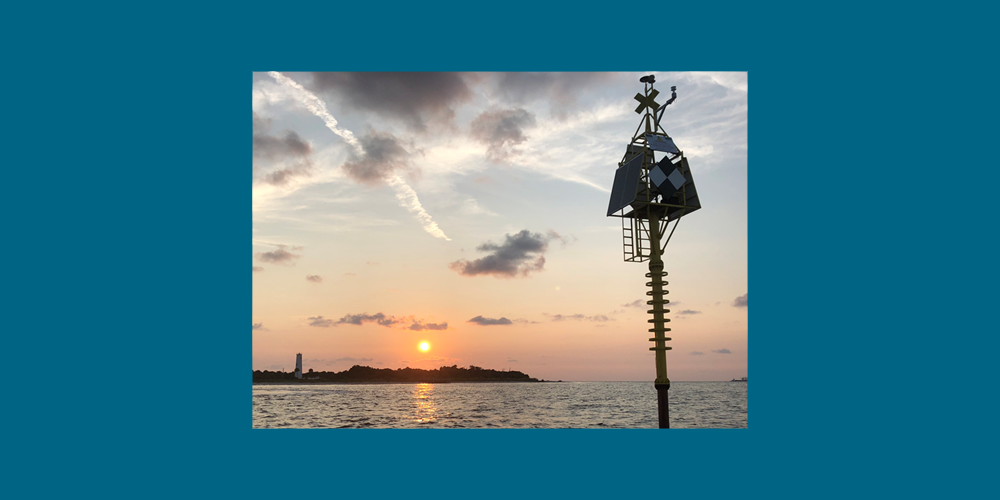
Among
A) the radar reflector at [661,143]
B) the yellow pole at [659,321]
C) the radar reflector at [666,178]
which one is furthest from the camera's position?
the radar reflector at [661,143]

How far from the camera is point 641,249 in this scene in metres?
14.2

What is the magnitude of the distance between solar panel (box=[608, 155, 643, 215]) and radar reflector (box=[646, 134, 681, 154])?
1.38 feet

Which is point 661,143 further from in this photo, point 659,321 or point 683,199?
point 659,321

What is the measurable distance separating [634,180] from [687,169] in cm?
147

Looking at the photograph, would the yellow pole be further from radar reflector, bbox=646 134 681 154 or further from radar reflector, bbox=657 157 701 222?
radar reflector, bbox=646 134 681 154

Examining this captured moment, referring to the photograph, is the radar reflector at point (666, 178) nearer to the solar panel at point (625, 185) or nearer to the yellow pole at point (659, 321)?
the solar panel at point (625, 185)

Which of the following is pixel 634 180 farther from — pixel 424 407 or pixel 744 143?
pixel 424 407

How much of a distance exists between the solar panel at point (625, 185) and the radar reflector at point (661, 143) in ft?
1.38

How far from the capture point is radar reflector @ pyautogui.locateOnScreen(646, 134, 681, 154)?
14219 millimetres

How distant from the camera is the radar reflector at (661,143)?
14219mm

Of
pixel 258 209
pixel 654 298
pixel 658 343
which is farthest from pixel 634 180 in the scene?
pixel 258 209

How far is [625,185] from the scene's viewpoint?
14641mm

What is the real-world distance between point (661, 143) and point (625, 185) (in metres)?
1.37

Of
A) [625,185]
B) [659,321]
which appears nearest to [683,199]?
[625,185]
